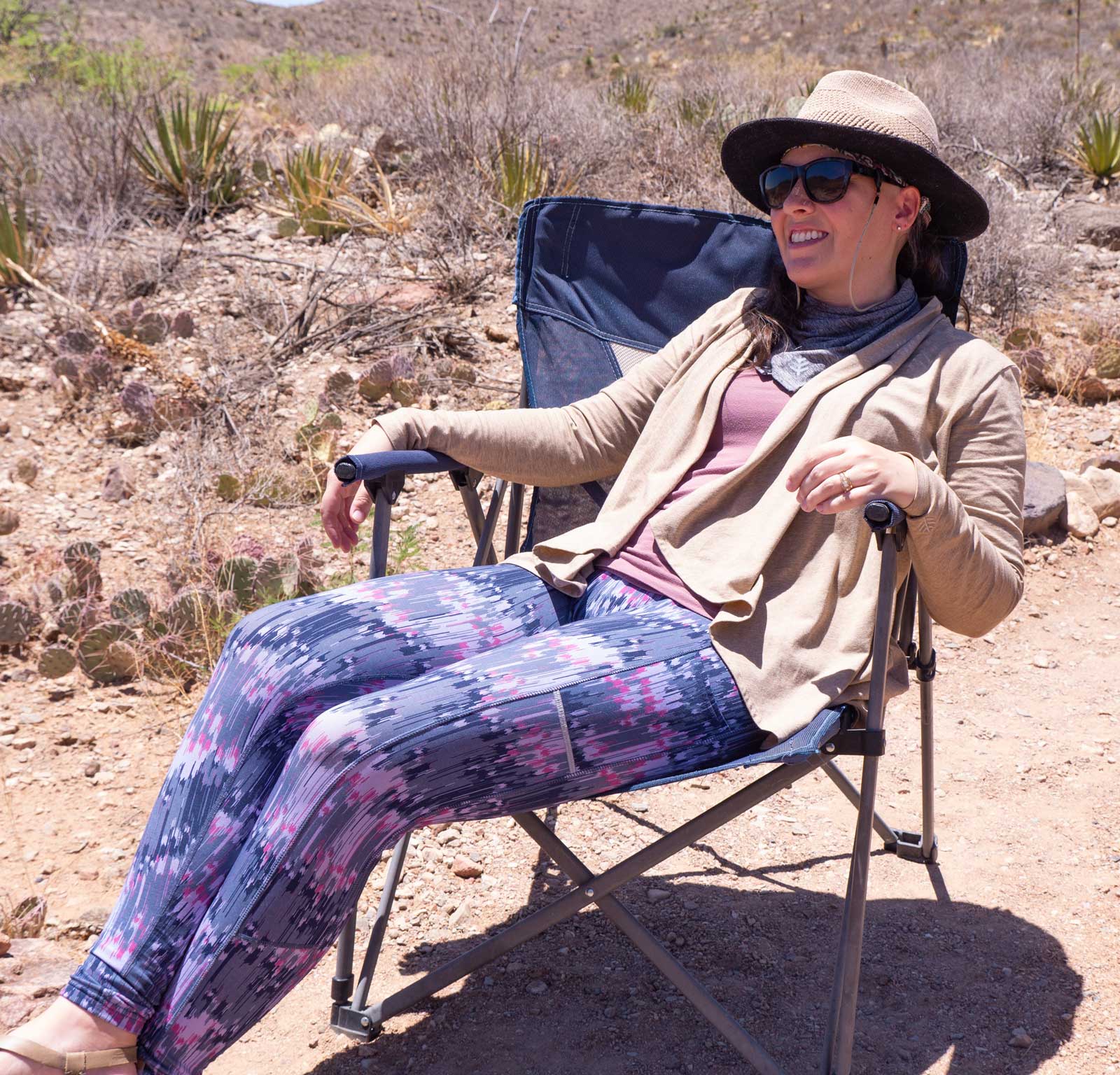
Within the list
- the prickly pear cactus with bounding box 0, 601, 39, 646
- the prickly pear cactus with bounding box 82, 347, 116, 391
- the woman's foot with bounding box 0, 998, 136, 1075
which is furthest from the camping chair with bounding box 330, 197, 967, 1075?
the prickly pear cactus with bounding box 82, 347, 116, 391

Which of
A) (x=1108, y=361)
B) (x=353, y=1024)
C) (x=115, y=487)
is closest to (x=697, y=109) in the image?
(x=1108, y=361)

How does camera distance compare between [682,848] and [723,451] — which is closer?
[682,848]

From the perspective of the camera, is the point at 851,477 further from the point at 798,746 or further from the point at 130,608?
the point at 130,608

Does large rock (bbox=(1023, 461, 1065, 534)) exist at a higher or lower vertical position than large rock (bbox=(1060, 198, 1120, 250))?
lower

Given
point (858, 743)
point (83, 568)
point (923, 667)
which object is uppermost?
point (858, 743)

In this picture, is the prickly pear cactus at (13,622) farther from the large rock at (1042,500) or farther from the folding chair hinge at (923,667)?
the large rock at (1042,500)

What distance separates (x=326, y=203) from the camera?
532 cm

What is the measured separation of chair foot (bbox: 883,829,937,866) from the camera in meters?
2.16

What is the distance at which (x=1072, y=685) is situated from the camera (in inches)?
116

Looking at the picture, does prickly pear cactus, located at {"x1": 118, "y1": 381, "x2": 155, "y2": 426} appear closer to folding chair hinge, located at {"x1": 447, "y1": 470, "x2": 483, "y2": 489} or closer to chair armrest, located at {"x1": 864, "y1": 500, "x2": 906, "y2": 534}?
folding chair hinge, located at {"x1": 447, "y1": 470, "x2": 483, "y2": 489}

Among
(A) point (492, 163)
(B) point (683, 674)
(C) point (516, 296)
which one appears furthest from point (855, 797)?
(A) point (492, 163)

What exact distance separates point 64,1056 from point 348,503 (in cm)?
91

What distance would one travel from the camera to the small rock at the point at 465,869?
224 centimetres

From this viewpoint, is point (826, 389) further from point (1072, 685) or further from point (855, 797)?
point (1072, 685)
